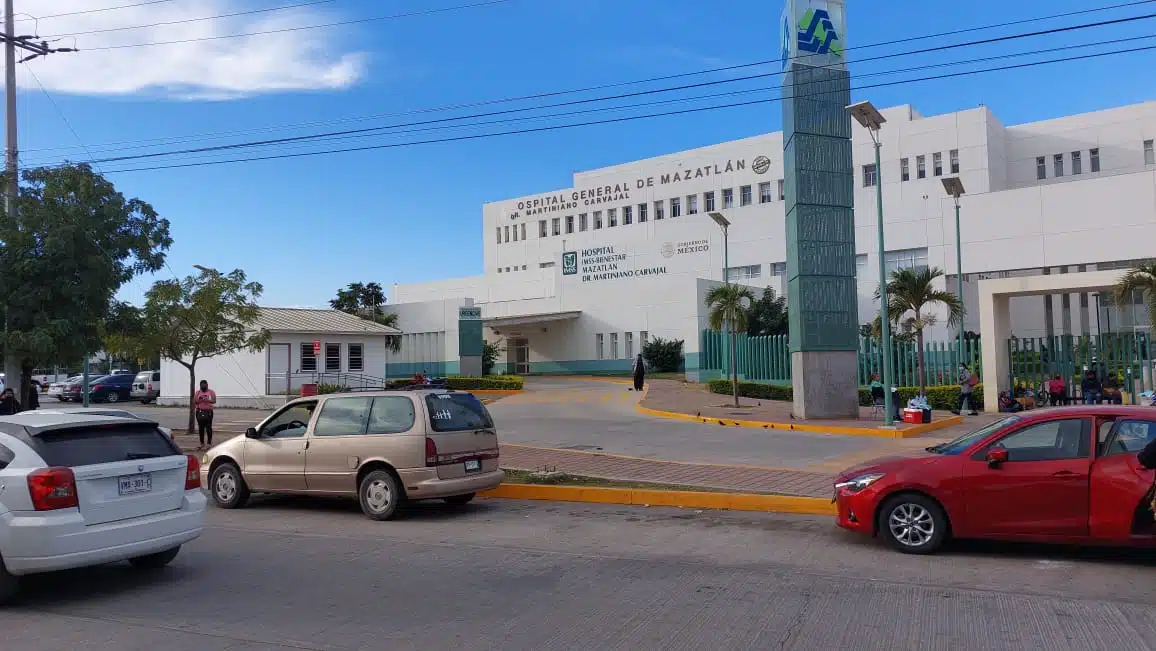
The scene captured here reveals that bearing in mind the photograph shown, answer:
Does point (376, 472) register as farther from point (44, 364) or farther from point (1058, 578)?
point (44, 364)

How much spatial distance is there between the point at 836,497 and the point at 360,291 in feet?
190

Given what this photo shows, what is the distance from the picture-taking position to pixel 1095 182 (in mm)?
44500

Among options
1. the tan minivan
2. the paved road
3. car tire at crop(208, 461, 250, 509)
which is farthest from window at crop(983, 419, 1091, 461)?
car tire at crop(208, 461, 250, 509)

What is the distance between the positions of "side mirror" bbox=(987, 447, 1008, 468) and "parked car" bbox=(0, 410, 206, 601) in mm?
7336

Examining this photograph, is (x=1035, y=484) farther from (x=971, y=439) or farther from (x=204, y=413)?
(x=204, y=413)

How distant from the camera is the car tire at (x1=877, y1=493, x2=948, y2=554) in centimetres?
830

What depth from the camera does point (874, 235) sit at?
5203 cm

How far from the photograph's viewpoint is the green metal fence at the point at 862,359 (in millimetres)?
30266

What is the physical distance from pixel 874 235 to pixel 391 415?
46.0 m

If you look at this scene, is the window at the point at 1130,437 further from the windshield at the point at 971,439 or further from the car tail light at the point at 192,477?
the car tail light at the point at 192,477

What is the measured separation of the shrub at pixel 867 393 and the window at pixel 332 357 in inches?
636

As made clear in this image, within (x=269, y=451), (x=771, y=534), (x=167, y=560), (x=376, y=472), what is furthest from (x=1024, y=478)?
(x=269, y=451)

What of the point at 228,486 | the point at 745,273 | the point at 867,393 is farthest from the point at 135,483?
the point at 745,273

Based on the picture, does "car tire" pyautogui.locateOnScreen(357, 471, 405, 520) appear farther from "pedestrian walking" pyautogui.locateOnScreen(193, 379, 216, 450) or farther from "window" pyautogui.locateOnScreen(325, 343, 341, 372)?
"window" pyautogui.locateOnScreen(325, 343, 341, 372)
